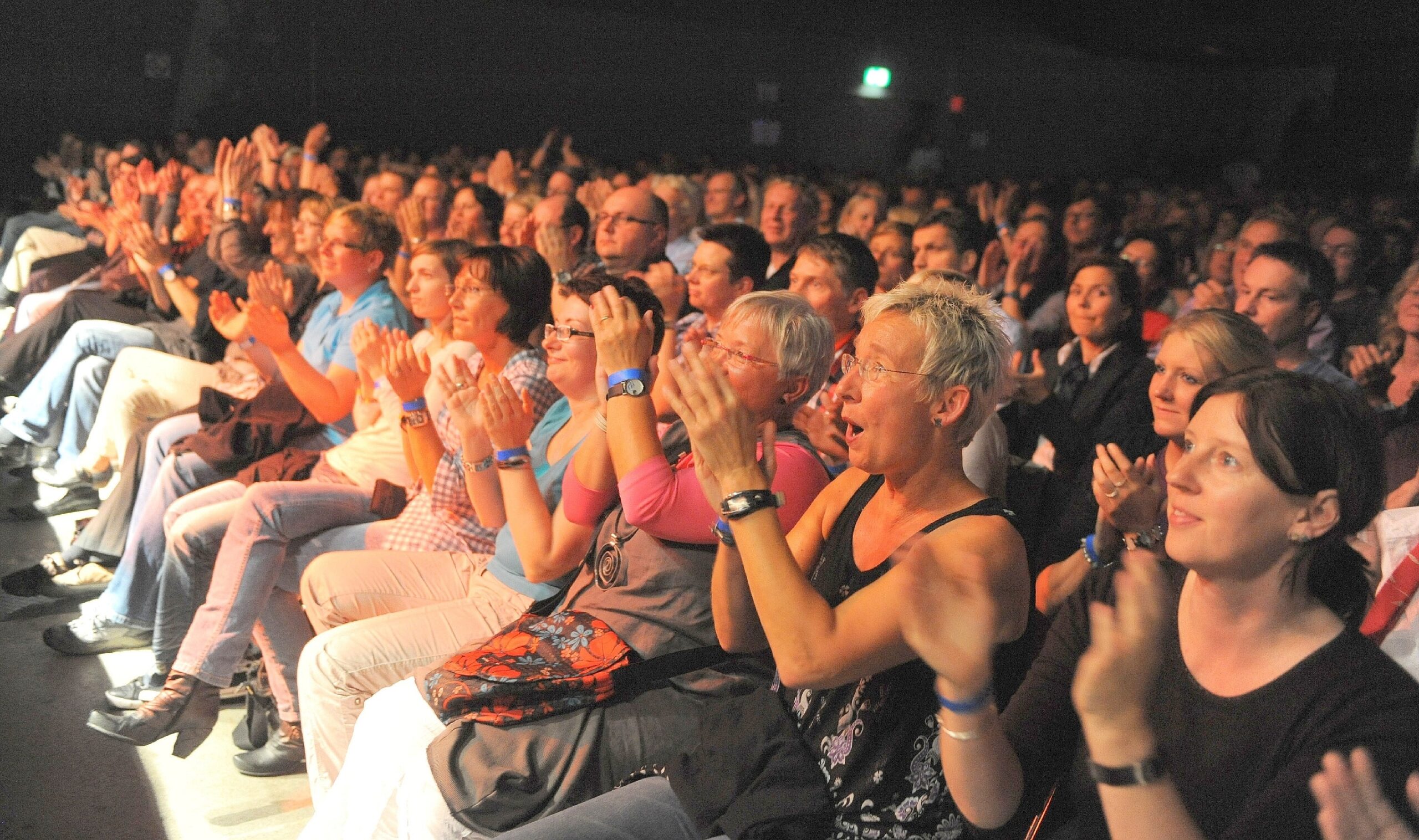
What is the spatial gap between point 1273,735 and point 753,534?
0.58 metres

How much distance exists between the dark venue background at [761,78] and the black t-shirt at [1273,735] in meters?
10.6

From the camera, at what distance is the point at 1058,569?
206cm

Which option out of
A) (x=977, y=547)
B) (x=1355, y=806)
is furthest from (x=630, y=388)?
(x=1355, y=806)

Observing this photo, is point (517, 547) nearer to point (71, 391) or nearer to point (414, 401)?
point (414, 401)

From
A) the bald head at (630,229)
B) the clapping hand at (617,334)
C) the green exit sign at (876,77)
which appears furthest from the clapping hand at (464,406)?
the green exit sign at (876,77)

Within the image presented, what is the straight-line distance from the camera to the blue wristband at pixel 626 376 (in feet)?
6.16

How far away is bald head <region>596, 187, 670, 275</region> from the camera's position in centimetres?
382

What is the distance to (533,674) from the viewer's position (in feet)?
5.96

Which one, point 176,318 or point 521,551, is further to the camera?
point 176,318

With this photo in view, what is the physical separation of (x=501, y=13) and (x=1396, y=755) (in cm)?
1329

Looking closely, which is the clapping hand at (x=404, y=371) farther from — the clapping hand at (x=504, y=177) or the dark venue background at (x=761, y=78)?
the dark venue background at (x=761, y=78)

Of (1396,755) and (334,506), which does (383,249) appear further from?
(1396,755)

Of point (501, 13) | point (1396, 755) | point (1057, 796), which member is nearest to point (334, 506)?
point (1057, 796)

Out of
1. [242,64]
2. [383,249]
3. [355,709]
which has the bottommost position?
[355,709]
